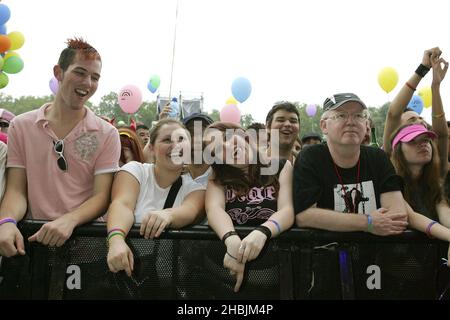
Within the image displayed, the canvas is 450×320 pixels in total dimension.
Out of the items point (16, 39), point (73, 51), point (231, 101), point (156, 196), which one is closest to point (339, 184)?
point (156, 196)

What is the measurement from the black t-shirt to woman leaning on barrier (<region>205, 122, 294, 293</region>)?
0.28 ft

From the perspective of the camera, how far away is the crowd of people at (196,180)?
1935 mm

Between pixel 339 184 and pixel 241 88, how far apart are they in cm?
1046

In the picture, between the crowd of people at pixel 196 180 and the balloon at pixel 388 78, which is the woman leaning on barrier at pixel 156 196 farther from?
the balloon at pixel 388 78

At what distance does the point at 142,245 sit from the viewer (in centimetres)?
185

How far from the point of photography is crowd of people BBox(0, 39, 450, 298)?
6.35 feet

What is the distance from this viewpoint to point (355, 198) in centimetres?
211

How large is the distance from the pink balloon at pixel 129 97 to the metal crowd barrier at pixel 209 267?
1000 cm

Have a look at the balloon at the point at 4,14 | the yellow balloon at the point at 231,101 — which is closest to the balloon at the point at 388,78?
the yellow balloon at the point at 231,101

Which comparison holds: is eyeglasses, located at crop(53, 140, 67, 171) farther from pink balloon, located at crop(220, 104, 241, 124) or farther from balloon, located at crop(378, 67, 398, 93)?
balloon, located at crop(378, 67, 398, 93)

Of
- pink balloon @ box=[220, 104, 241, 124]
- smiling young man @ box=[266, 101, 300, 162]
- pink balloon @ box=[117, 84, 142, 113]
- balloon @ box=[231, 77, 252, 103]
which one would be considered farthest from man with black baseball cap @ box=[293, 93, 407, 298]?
balloon @ box=[231, 77, 252, 103]

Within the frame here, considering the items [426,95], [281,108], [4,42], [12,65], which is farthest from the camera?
[426,95]

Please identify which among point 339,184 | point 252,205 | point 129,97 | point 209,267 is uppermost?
point 129,97

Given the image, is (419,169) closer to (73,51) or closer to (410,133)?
(410,133)
